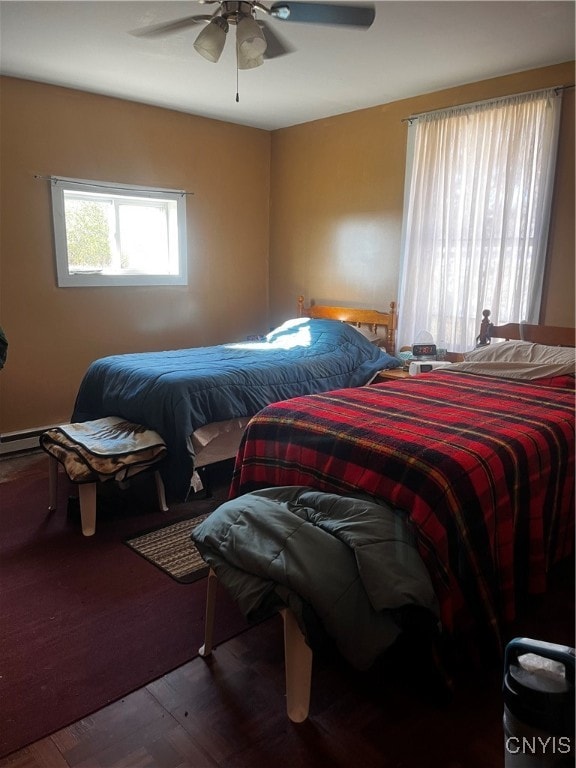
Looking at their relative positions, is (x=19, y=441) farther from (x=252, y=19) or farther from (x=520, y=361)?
(x=520, y=361)

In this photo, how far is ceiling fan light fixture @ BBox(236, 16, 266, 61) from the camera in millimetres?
2342

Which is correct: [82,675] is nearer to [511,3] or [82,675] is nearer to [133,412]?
[133,412]

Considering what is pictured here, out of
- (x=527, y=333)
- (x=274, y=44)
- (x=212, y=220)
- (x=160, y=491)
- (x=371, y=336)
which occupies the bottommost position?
(x=160, y=491)

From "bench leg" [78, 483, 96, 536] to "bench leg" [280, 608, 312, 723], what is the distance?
4.89 feet

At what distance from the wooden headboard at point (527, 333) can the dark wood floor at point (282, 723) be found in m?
2.09

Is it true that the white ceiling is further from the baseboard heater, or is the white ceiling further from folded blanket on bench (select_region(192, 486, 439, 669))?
the baseboard heater

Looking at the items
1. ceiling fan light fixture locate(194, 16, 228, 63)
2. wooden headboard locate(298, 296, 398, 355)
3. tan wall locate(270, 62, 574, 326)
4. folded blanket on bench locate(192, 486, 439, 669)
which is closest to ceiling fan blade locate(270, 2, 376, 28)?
ceiling fan light fixture locate(194, 16, 228, 63)

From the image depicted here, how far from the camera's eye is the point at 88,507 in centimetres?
271

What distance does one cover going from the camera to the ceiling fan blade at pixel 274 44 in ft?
8.94

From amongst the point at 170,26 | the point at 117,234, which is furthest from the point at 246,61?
the point at 117,234

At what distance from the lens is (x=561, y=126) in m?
3.20

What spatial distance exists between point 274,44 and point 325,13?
0.76 metres

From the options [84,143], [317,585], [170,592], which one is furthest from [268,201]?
[317,585]

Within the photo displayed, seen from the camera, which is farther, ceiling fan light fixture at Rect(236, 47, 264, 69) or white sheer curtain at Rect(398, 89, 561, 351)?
white sheer curtain at Rect(398, 89, 561, 351)
